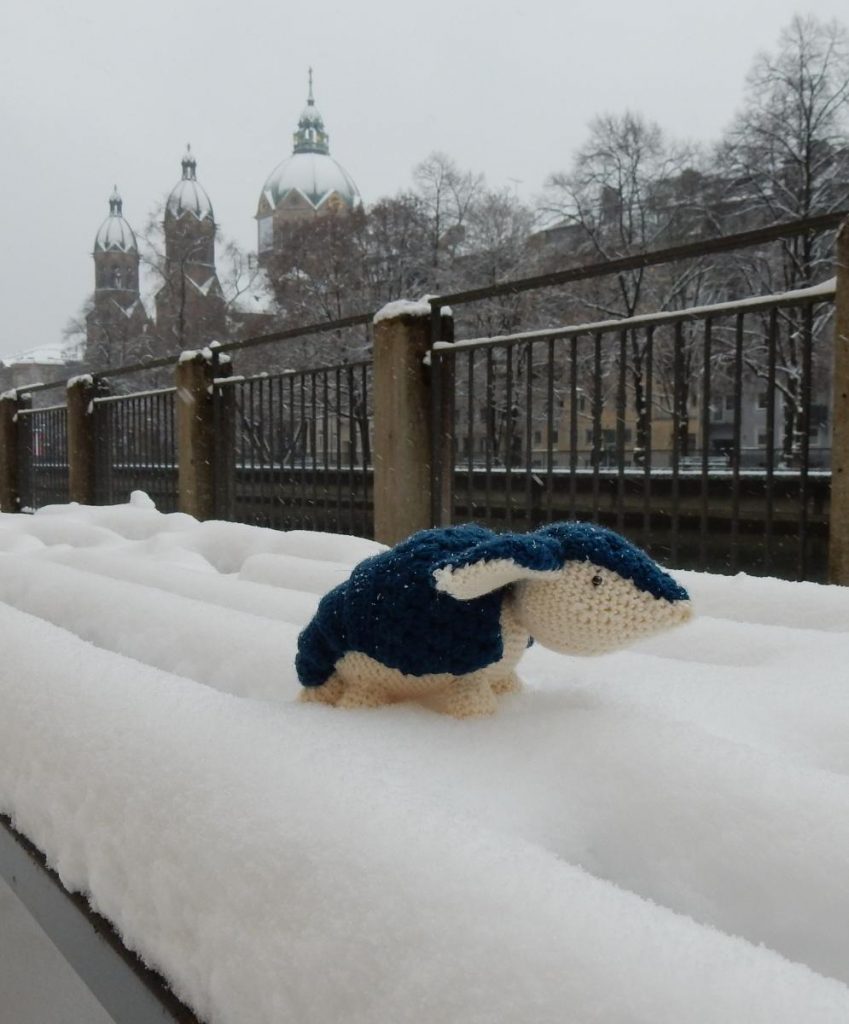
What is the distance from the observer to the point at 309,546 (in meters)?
2.68

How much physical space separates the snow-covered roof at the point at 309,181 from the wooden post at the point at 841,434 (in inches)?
2486

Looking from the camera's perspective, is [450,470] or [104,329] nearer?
[450,470]

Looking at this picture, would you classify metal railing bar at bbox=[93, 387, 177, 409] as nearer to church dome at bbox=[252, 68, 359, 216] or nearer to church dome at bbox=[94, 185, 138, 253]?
church dome at bbox=[252, 68, 359, 216]

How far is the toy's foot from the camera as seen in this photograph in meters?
1.15

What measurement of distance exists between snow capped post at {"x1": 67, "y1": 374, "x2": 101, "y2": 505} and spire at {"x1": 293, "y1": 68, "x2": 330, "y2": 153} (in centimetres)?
6698

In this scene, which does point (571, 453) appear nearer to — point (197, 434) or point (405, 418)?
point (405, 418)

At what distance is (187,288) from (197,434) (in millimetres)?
28441

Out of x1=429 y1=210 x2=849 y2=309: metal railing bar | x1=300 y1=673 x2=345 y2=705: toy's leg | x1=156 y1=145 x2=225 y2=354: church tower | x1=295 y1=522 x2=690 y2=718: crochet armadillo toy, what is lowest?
x1=300 y1=673 x2=345 y2=705: toy's leg

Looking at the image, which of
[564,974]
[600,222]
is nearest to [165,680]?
[564,974]

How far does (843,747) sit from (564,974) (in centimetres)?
64

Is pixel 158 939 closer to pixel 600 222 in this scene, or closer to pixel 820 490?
pixel 820 490

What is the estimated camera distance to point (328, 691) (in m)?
1.16

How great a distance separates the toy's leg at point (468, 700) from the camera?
3.53 ft

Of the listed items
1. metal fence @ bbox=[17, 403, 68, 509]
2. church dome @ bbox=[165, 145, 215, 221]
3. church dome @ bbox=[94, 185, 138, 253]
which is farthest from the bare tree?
church dome @ bbox=[94, 185, 138, 253]
